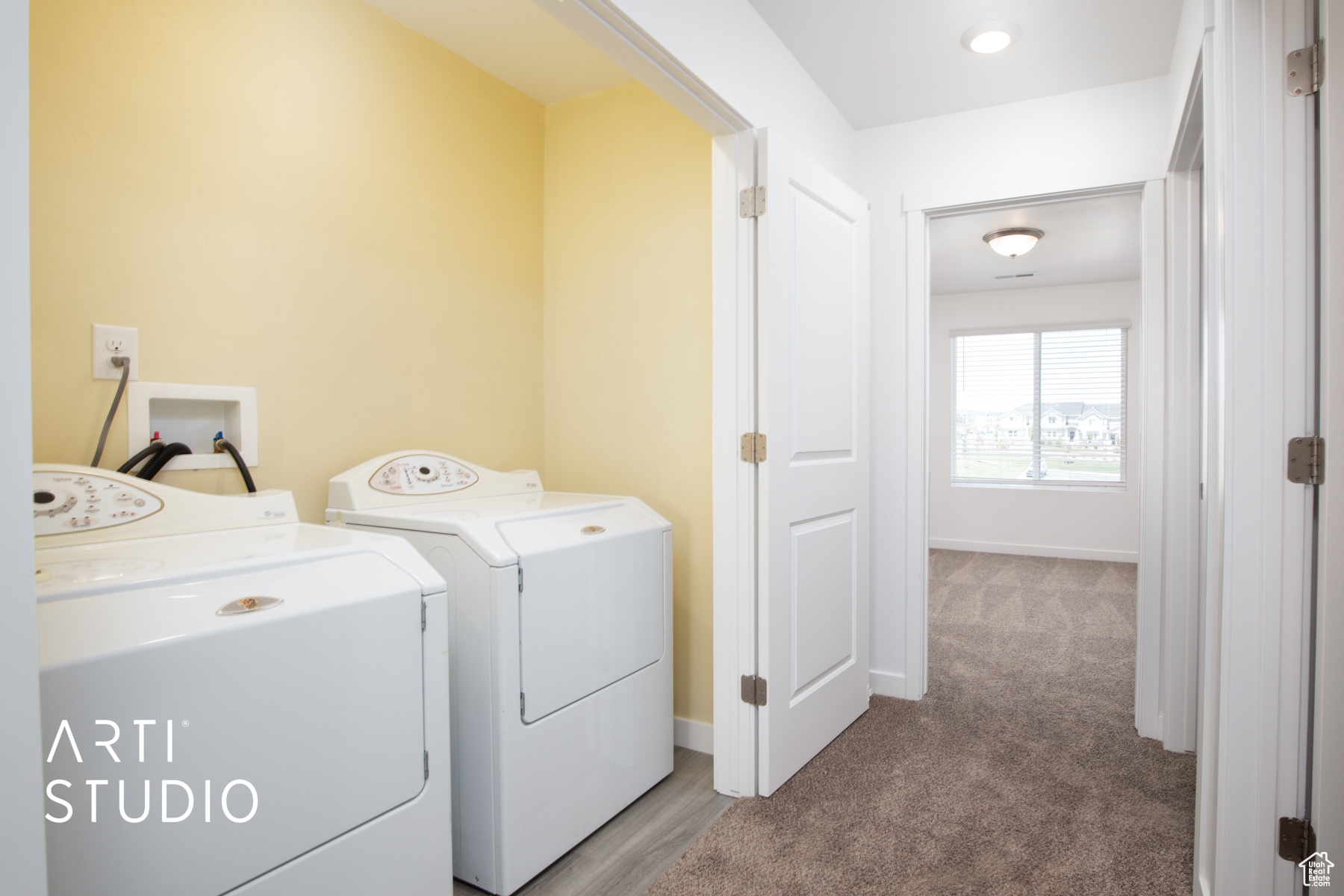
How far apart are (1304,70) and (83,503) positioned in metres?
2.42

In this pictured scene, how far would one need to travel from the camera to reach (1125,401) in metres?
5.99

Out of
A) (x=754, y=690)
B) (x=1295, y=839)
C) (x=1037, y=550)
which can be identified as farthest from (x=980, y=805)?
(x=1037, y=550)

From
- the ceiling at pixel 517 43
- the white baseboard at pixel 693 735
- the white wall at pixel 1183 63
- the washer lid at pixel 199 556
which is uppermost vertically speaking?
the ceiling at pixel 517 43

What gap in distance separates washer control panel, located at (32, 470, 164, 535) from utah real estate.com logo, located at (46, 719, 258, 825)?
639 mm

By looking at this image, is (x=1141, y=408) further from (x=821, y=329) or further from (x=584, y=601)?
(x=584, y=601)

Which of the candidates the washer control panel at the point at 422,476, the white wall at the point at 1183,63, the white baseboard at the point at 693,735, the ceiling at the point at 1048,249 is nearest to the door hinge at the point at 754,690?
the white baseboard at the point at 693,735

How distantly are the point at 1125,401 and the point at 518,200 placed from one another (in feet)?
17.9

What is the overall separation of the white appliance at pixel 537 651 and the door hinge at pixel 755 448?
1.10 ft

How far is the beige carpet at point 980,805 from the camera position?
5.64 feet

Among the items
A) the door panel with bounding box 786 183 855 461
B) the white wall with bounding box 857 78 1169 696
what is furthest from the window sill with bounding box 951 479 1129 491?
the door panel with bounding box 786 183 855 461

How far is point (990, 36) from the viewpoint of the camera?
2203 millimetres

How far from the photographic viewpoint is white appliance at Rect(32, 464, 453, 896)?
0.95 meters

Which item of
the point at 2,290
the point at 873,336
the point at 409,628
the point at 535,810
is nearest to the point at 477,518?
the point at 409,628

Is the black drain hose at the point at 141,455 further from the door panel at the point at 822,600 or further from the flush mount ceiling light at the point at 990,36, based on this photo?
the flush mount ceiling light at the point at 990,36
